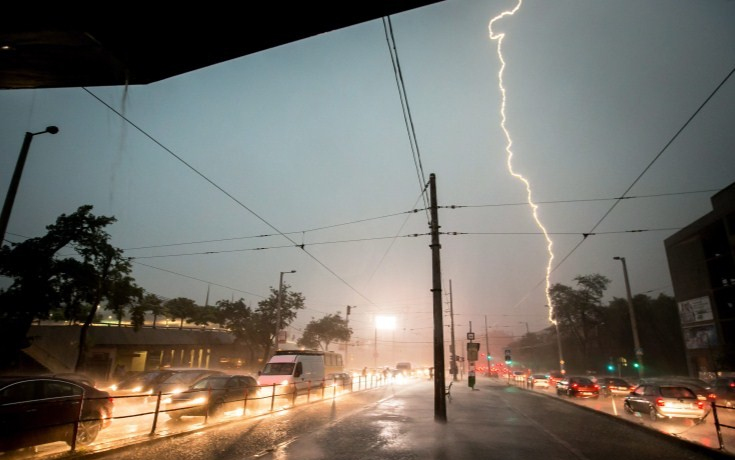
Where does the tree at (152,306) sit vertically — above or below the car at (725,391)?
above

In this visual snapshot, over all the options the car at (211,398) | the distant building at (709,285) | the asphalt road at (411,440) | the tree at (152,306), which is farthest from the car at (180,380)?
the distant building at (709,285)

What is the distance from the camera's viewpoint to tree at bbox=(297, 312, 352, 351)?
6912 cm

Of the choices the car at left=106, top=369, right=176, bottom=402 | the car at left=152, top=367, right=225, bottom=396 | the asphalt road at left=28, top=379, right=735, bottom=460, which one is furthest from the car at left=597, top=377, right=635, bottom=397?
the car at left=106, top=369, right=176, bottom=402

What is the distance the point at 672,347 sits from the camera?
169 ft

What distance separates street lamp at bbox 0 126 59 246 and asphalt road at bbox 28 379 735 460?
7285 mm

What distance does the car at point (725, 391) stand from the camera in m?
18.6

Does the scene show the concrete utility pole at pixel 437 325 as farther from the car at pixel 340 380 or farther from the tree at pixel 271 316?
the tree at pixel 271 316

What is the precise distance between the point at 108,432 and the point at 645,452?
1435 cm

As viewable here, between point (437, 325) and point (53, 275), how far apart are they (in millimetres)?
21323

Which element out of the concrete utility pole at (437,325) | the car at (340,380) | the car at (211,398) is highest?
the concrete utility pole at (437,325)

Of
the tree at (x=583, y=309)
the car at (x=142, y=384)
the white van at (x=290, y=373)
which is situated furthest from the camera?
the tree at (x=583, y=309)

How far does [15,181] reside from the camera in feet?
39.1

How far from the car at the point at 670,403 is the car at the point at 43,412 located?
18295 mm

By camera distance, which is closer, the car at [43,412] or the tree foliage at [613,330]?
the car at [43,412]
